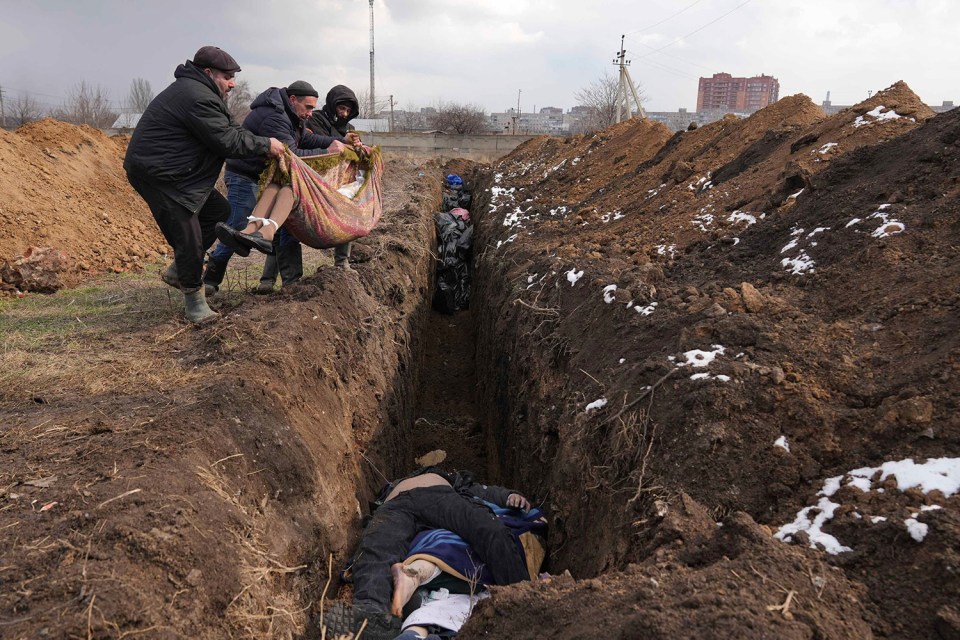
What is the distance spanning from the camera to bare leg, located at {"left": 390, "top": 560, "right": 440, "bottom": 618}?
2.96 m

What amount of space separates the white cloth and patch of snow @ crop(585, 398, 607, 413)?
1186mm

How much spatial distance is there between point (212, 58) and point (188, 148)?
64cm

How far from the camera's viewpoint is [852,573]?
6.25 feet

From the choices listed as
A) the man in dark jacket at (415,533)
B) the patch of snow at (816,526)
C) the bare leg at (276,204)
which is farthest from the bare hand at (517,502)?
the bare leg at (276,204)

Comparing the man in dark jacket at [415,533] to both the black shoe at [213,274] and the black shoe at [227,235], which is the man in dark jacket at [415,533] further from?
the black shoe at [213,274]

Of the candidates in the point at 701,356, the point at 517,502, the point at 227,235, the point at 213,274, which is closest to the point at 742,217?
the point at 701,356

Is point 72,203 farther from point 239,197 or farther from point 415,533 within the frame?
point 415,533

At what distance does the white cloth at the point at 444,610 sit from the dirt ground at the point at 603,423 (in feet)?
1.58

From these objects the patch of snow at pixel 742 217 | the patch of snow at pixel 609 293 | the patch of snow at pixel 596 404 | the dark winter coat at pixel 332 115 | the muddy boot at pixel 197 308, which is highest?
the dark winter coat at pixel 332 115

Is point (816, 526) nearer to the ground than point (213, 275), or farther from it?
nearer to the ground

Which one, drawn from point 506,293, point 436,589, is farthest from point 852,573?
point 506,293

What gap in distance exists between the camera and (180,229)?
13.8 feet

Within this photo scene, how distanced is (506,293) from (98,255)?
17.6 feet

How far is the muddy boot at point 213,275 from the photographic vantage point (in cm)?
516
